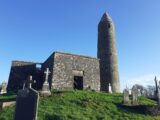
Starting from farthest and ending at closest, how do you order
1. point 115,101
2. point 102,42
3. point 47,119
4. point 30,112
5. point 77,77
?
point 102,42 < point 77,77 < point 115,101 < point 47,119 < point 30,112

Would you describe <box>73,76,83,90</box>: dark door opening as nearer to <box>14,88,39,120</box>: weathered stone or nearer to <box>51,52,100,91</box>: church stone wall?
<box>51,52,100,91</box>: church stone wall

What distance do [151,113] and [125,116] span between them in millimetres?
3145

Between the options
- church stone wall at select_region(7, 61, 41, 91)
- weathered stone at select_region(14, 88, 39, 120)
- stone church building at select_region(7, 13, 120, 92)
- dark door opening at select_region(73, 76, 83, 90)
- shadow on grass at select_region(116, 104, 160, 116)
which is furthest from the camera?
church stone wall at select_region(7, 61, 41, 91)

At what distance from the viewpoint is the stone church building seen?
1108 inches

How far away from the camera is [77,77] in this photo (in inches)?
1169

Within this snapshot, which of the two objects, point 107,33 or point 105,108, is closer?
point 105,108

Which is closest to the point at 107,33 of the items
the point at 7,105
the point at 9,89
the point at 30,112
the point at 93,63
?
the point at 93,63

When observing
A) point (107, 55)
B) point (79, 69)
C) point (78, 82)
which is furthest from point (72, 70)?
point (107, 55)

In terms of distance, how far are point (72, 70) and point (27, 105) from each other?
19.0 meters

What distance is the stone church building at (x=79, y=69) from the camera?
92.4ft

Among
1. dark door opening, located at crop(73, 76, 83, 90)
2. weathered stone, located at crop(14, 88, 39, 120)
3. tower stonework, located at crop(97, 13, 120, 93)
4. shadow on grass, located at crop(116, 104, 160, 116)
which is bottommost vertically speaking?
shadow on grass, located at crop(116, 104, 160, 116)

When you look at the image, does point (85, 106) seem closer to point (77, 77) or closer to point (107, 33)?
point (77, 77)

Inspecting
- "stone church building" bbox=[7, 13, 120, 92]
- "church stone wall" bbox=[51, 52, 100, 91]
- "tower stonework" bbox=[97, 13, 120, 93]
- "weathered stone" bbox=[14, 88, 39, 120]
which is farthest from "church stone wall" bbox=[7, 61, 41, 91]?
"weathered stone" bbox=[14, 88, 39, 120]

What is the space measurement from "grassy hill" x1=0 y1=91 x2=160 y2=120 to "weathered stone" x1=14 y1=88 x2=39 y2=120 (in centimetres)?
498
